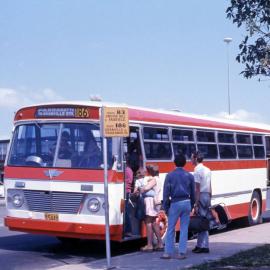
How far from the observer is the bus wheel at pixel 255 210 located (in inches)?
758

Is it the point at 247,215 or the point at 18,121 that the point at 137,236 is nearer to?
the point at 18,121

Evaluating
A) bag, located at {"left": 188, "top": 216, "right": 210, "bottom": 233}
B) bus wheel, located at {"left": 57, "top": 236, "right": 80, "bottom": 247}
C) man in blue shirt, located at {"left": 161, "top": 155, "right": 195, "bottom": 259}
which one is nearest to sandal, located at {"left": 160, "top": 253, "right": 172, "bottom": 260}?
man in blue shirt, located at {"left": 161, "top": 155, "right": 195, "bottom": 259}

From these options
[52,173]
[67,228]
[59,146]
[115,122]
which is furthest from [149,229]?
[115,122]

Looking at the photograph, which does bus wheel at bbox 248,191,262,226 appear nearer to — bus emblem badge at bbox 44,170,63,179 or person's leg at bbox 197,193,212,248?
person's leg at bbox 197,193,212,248

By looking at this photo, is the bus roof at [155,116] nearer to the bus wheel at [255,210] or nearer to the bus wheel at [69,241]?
the bus wheel at [255,210]

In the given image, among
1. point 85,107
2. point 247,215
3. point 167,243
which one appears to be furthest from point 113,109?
point 247,215

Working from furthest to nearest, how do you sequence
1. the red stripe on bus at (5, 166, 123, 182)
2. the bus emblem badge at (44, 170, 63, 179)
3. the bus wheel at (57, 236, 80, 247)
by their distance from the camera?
the bus wheel at (57, 236, 80, 247), the bus emblem badge at (44, 170, 63, 179), the red stripe on bus at (5, 166, 123, 182)

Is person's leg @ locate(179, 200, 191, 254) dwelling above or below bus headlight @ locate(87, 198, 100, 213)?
below

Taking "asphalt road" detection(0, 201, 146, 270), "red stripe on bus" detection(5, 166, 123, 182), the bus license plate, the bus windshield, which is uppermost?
the bus windshield

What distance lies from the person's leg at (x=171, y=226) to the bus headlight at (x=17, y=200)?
317 centimetres

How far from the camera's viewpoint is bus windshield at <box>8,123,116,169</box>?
41.5 ft

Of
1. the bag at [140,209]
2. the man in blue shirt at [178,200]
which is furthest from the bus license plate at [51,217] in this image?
the man in blue shirt at [178,200]

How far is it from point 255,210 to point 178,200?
8511mm

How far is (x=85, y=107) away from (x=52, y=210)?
212 centimetres
